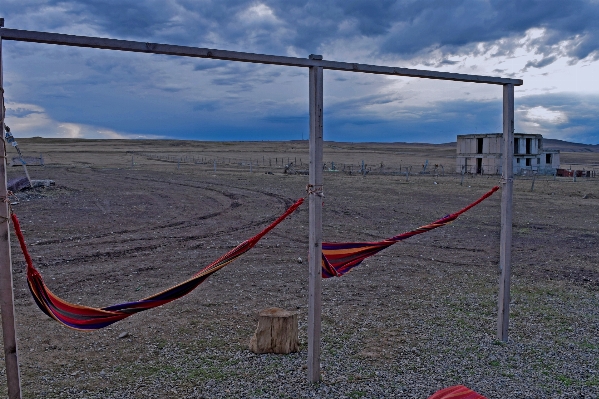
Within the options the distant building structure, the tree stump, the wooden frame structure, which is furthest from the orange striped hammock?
the distant building structure

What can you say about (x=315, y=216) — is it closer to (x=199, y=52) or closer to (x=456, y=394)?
(x=199, y=52)

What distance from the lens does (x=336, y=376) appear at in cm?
495

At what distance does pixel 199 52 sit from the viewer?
4223 millimetres

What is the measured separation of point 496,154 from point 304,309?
3557 cm

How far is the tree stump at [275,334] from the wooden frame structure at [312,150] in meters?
0.65

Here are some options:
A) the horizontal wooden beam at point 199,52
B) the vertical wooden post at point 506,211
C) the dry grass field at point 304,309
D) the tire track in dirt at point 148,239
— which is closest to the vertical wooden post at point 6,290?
the horizontal wooden beam at point 199,52

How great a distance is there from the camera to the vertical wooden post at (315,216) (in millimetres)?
4664

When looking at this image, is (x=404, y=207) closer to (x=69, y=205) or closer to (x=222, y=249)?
(x=222, y=249)

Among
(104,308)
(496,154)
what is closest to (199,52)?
(104,308)

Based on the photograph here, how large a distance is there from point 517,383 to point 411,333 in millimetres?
1478

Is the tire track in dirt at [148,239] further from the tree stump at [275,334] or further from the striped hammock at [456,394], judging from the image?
the striped hammock at [456,394]

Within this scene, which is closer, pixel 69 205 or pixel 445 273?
pixel 445 273

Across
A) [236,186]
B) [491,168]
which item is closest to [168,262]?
[236,186]

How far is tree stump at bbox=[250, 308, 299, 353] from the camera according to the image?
5.45m
